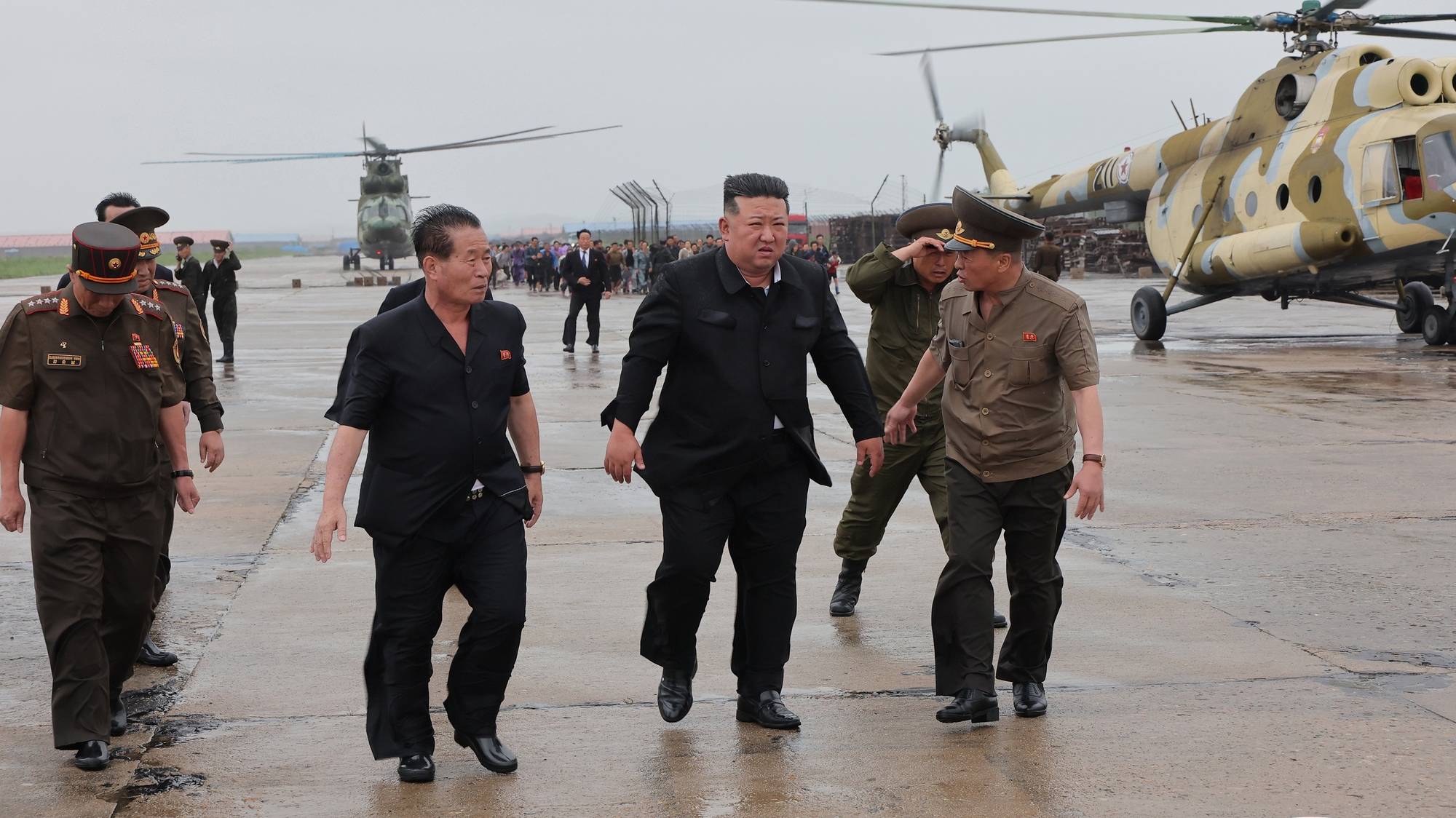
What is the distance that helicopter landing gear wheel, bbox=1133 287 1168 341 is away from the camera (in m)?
20.8

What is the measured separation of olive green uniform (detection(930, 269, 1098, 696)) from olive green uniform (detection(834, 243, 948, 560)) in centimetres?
102

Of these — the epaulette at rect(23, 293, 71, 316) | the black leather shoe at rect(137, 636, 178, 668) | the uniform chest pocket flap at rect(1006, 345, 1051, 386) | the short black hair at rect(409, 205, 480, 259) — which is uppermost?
the short black hair at rect(409, 205, 480, 259)

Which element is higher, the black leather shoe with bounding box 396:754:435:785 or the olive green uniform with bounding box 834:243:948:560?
the olive green uniform with bounding box 834:243:948:560

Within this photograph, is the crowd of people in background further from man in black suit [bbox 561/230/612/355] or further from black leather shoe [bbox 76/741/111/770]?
black leather shoe [bbox 76/741/111/770]

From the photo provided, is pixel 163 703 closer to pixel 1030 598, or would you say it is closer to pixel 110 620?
pixel 110 620

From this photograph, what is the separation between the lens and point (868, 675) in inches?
213

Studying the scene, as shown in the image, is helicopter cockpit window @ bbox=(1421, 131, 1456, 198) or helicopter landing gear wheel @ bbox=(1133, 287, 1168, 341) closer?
helicopter cockpit window @ bbox=(1421, 131, 1456, 198)

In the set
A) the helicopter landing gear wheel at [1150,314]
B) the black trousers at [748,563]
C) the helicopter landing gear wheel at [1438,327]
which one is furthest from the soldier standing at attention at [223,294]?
the black trousers at [748,563]

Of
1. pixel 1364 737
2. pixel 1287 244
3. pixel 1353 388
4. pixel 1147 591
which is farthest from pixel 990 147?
pixel 1364 737

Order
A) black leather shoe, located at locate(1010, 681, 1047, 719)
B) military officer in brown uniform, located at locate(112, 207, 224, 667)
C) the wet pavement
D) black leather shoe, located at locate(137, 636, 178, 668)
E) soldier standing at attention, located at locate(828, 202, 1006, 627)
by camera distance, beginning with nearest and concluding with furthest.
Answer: the wet pavement → black leather shoe, located at locate(1010, 681, 1047, 719) → military officer in brown uniform, located at locate(112, 207, 224, 667) → black leather shoe, located at locate(137, 636, 178, 668) → soldier standing at attention, located at locate(828, 202, 1006, 627)

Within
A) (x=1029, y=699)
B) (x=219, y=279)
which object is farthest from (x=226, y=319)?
(x=1029, y=699)

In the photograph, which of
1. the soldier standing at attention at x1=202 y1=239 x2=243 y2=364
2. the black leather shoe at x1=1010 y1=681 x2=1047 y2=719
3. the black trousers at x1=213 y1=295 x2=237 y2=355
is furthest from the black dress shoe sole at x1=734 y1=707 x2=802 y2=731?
the black trousers at x1=213 y1=295 x2=237 y2=355

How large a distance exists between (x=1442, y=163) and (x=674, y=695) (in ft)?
49.4

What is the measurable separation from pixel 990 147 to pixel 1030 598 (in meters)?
25.8
